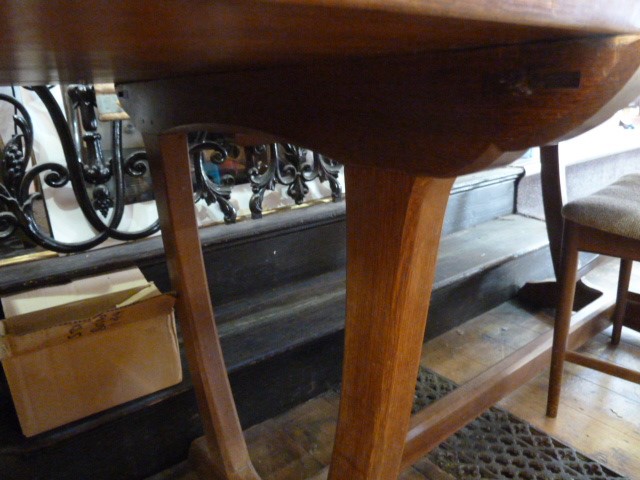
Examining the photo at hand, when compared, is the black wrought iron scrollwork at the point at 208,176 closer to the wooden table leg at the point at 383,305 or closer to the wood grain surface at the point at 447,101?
the wood grain surface at the point at 447,101

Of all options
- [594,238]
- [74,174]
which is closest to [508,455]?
[594,238]

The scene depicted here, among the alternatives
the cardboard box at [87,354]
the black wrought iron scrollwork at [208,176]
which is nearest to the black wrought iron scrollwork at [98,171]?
the black wrought iron scrollwork at [208,176]

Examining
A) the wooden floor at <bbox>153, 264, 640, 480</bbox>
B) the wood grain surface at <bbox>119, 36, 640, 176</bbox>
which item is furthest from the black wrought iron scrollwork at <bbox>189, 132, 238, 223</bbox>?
the wood grain surface at <bbox>119, 36, 640, 176</bbox>

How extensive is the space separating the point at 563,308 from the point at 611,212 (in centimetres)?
28

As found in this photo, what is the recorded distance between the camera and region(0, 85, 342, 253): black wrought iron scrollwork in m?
1.10

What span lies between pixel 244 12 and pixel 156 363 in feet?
2.91

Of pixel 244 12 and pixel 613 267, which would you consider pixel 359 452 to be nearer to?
pixel 244 12

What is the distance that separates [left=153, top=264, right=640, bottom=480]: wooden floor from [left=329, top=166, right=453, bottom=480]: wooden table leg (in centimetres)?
60

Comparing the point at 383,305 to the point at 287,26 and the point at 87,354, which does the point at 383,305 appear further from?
the point at 87,354

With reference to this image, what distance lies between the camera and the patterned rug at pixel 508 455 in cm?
104

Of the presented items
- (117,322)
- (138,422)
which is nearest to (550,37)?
(117,322)

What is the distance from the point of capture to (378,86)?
1.37 feet

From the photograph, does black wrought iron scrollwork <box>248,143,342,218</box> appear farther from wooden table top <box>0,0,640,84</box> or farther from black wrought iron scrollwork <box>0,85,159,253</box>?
wooden table top <box>0,0,640,84</box>

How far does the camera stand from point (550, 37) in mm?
335
